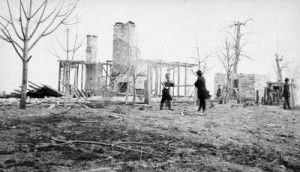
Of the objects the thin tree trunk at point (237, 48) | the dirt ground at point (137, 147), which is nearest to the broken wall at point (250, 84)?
the thin tree trunk at point (237, 48)

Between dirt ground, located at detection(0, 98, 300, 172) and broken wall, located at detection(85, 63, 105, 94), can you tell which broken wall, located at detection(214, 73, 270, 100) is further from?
dirt ground, located at detection(0, 98, 300, 172)

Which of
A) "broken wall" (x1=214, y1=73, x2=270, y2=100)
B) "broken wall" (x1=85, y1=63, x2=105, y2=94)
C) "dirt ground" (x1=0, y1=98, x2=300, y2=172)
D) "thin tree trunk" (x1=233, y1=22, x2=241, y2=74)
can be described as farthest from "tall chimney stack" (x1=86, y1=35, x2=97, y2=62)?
"dirt ground" (x1=0, y1=98, x2=300, y2=172)

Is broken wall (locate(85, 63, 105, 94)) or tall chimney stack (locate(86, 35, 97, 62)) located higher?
tall chimney stack (locate(86, 35, 97, 62))

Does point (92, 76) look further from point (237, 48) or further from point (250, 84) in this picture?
point (250, 84)

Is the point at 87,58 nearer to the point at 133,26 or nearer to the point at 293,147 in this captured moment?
the point at 133,26

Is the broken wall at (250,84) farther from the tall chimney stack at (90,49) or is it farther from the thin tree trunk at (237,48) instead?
the tall chimney stack at (90,49)

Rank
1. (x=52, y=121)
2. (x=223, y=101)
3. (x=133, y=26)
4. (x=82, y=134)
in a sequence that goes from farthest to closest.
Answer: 1. (x=133, y=26)
2. (x=223, y=101)
3. (x=52, y=121)
4. (x=82, y=134)

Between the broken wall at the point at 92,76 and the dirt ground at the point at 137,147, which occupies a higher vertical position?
the broken wall at the point at 92,76

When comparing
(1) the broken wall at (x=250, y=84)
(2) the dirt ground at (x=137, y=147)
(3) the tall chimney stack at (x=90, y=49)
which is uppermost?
(3) the tall chimney stack at (x=90, y=49)

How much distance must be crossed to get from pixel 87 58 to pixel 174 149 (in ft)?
71.8

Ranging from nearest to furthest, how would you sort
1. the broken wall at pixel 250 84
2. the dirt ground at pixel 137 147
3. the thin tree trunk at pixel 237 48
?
the dirt ground at pixel 137 147, the thin tree trunk at pixel 237 48, the broken wall at pixel 250 84

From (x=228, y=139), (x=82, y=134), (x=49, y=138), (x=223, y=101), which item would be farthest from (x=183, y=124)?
(x=223, y=101)

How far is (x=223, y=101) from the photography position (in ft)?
62.3

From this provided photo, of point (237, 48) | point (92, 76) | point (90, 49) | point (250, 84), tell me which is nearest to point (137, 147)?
point (92, 76)
